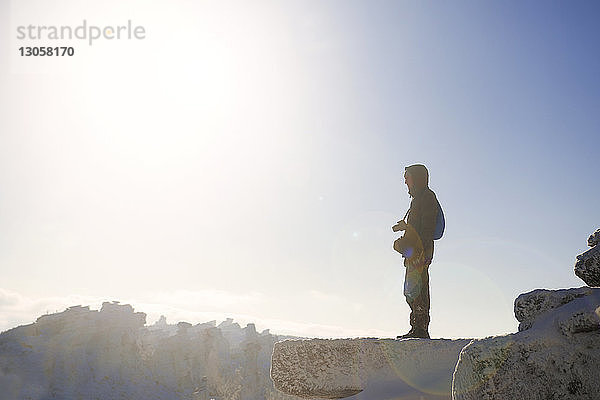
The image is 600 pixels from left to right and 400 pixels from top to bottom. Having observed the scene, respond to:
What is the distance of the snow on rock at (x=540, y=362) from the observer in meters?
1.80

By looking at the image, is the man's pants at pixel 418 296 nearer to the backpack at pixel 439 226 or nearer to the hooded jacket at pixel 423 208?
the hooded jacket at pixel 423 208

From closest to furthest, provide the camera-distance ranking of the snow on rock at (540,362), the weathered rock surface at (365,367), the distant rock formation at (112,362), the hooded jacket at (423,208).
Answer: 1. the snow on rock at (540,362)
2. the weathered rock surface at (365,367)
3. the hooded jacket at (423,208)
4. the distant rock formation at (112,362)

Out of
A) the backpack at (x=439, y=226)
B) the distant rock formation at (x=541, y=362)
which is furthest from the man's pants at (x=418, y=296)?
the distant rock formation at (x=541, y=362)

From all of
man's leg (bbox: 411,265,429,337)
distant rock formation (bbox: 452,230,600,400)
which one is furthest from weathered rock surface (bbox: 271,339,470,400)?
distant rock formation (bbox: 452,230,600,400)

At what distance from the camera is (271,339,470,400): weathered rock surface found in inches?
130

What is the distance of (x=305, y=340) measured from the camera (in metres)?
3.77

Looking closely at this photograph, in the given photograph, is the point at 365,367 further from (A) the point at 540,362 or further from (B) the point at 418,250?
(A) the point at 540,362

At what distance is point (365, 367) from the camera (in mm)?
3525

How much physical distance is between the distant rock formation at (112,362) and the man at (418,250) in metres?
38.2

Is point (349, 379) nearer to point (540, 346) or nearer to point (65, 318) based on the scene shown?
point (540, 346)

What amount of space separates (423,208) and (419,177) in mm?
349

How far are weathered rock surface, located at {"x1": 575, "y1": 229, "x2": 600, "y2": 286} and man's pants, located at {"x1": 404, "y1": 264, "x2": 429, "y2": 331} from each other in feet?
5.96

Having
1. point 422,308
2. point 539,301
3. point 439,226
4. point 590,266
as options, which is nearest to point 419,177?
point 439,226

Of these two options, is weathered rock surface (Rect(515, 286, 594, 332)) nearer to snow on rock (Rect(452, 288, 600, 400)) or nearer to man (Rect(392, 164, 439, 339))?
snow on rock (Rect(452, 288, 600, 400))
